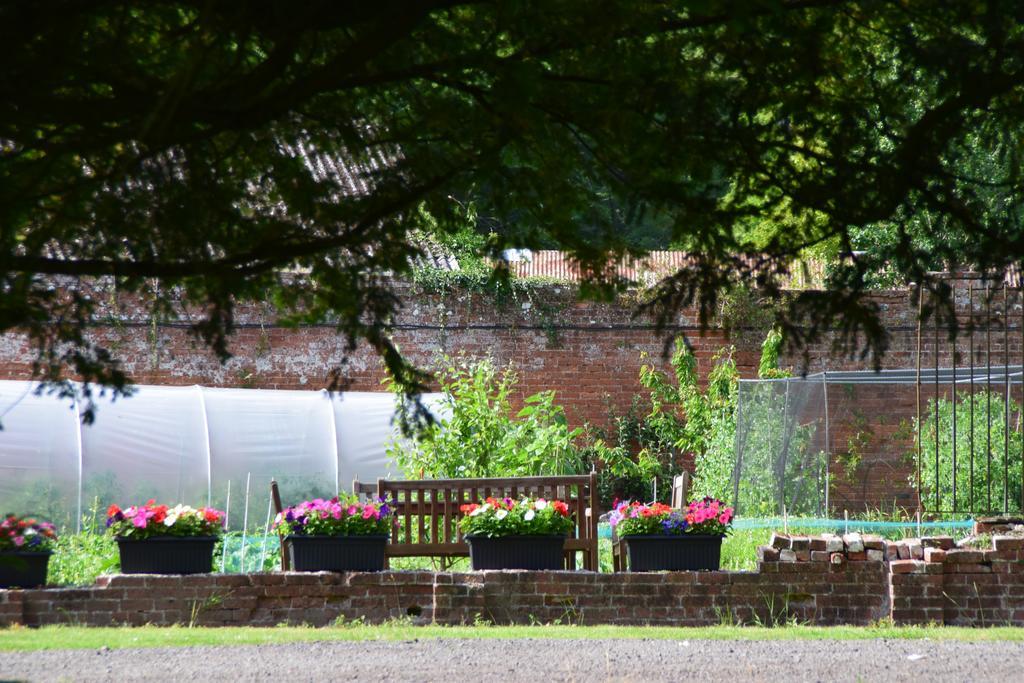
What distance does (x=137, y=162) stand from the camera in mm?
2746

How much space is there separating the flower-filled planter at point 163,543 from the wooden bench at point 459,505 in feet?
4.86

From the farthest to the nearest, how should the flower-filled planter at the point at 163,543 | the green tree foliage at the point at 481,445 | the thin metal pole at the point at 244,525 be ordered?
the green tree foliage at the point at 481,445 → the thin metal pole at the point at 244,525 → the flower-filled planter at the point at 163,543

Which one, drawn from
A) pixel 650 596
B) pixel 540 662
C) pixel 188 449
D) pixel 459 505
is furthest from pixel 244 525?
pixel 540 662

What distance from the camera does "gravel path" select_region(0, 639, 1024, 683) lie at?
5664 mm

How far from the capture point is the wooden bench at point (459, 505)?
359 inches

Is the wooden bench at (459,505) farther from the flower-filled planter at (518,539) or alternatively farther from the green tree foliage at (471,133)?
the green tree foliage at (471,133)

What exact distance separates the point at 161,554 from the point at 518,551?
248 centimetres

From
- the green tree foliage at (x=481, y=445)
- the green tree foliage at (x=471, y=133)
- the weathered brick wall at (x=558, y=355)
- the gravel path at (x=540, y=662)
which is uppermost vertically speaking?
the green tree foliage at (x=471, y=133)

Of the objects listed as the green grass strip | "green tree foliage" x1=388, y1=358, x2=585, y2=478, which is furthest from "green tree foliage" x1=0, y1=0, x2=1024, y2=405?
"green tree foliage" x1=388, y1=358, x2=585, y2=478

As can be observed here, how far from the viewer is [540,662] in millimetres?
6051

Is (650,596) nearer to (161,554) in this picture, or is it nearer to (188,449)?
(161,554)

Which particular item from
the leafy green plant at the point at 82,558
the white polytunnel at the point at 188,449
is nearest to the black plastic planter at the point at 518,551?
the leafy green plant at the point at 82,558

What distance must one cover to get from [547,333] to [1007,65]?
10.9 meters

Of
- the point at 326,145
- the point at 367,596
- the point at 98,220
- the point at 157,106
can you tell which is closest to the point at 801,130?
the point at 326,145
